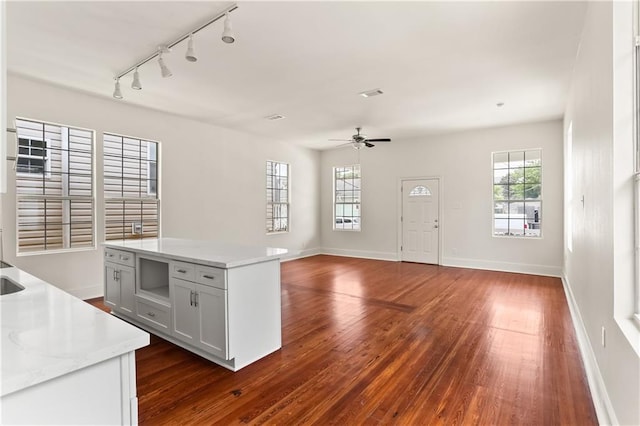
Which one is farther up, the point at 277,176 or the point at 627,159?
the point at 277,176

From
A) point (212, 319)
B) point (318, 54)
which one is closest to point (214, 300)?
point (212, 319)

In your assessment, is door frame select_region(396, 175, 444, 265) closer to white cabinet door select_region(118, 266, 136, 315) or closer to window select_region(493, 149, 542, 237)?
window select_region(493, 149, 542, 237)

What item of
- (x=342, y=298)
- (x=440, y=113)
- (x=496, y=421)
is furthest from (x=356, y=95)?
(x=496, y=421)

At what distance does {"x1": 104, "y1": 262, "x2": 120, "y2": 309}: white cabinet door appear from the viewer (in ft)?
12.0

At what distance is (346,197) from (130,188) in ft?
16.9

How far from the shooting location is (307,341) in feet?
10.6

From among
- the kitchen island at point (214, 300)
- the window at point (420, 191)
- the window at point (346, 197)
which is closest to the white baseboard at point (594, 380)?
the kitchen island at point (214, 300)

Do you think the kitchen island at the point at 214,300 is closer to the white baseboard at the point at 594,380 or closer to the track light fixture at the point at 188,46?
the track light fixture at the point at 188,46

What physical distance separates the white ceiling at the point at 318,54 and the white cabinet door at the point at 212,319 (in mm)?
2304

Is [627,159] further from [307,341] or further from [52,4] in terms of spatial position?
[52,4]

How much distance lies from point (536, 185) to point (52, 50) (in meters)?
7.50

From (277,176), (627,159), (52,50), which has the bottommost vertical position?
(627,159)

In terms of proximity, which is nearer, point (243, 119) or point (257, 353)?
point (257, 353)

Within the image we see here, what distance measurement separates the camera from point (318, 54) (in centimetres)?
347
